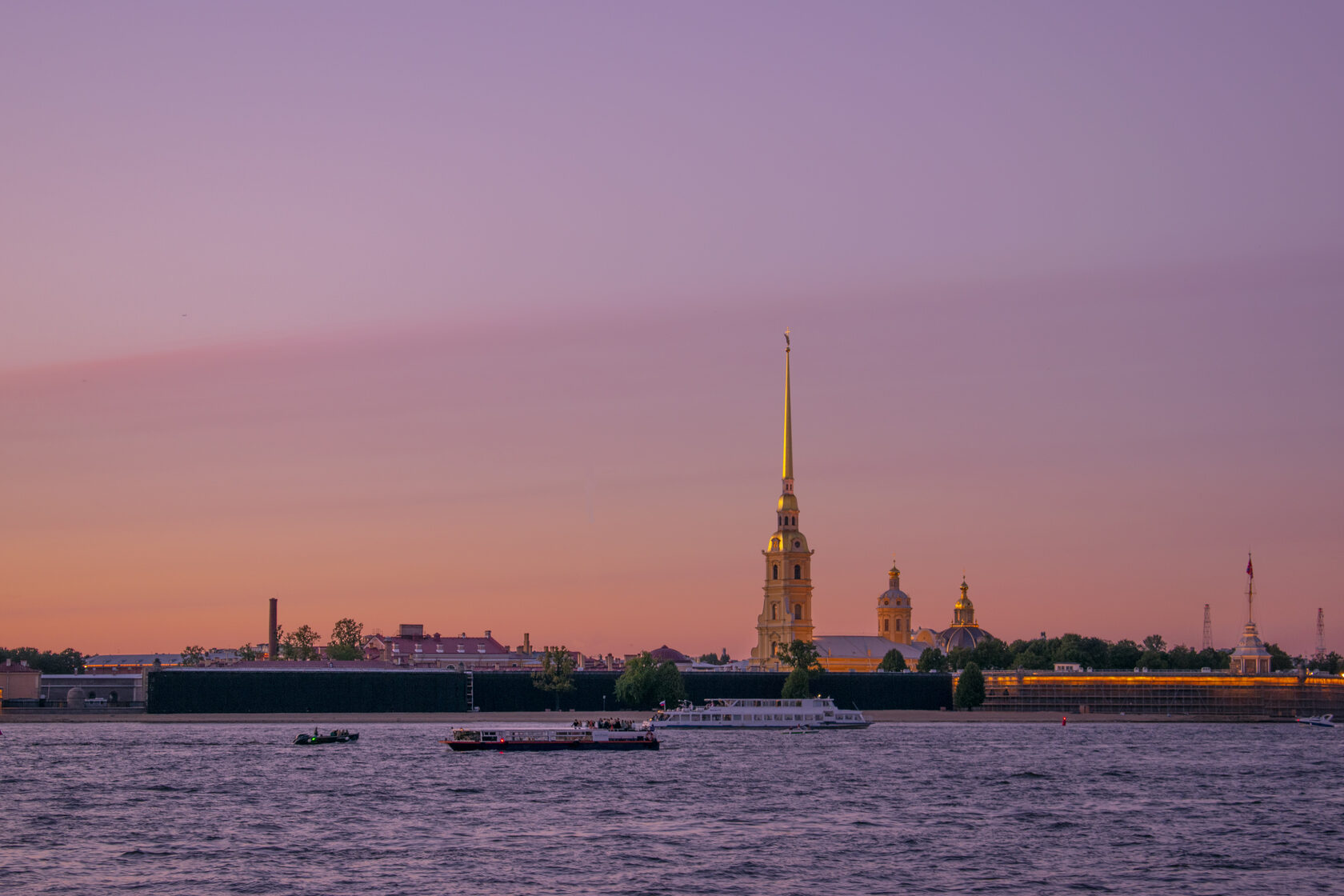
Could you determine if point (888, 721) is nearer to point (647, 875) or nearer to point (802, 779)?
point (802, 779)

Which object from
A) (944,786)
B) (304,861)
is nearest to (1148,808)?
(944,786)

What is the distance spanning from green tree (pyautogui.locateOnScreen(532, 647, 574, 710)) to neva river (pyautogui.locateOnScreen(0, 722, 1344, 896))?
53954 mm

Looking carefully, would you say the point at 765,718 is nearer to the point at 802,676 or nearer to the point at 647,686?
the point at 647,686

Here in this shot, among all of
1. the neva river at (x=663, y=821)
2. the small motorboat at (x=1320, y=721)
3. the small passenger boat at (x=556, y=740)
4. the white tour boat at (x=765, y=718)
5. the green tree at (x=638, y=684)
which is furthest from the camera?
the green tree at (x=638, y=684)

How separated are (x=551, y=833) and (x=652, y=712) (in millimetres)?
103620

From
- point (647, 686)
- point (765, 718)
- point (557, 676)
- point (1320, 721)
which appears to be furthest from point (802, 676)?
point (1320, 721)

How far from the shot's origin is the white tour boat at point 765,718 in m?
143

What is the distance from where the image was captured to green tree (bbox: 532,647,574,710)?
16925 centimetres

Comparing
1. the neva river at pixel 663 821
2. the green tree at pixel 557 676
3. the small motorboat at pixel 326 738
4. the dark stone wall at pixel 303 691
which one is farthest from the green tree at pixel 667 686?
the small motorboat at pixel 326 738

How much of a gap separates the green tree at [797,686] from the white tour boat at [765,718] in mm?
30255

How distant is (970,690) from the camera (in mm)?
192250

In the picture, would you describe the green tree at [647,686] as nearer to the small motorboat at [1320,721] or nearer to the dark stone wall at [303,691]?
the dark stone wall at [303,691]

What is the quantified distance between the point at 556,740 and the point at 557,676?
58.4 meters

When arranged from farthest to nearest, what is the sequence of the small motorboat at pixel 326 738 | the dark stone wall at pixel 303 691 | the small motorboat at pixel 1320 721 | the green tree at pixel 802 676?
the green tree at pixel 802 676 < the small motorboat at pixel 1320 721 < the dark stone wall at pixel 303 691 < the small motorboat at pixel 326 738
